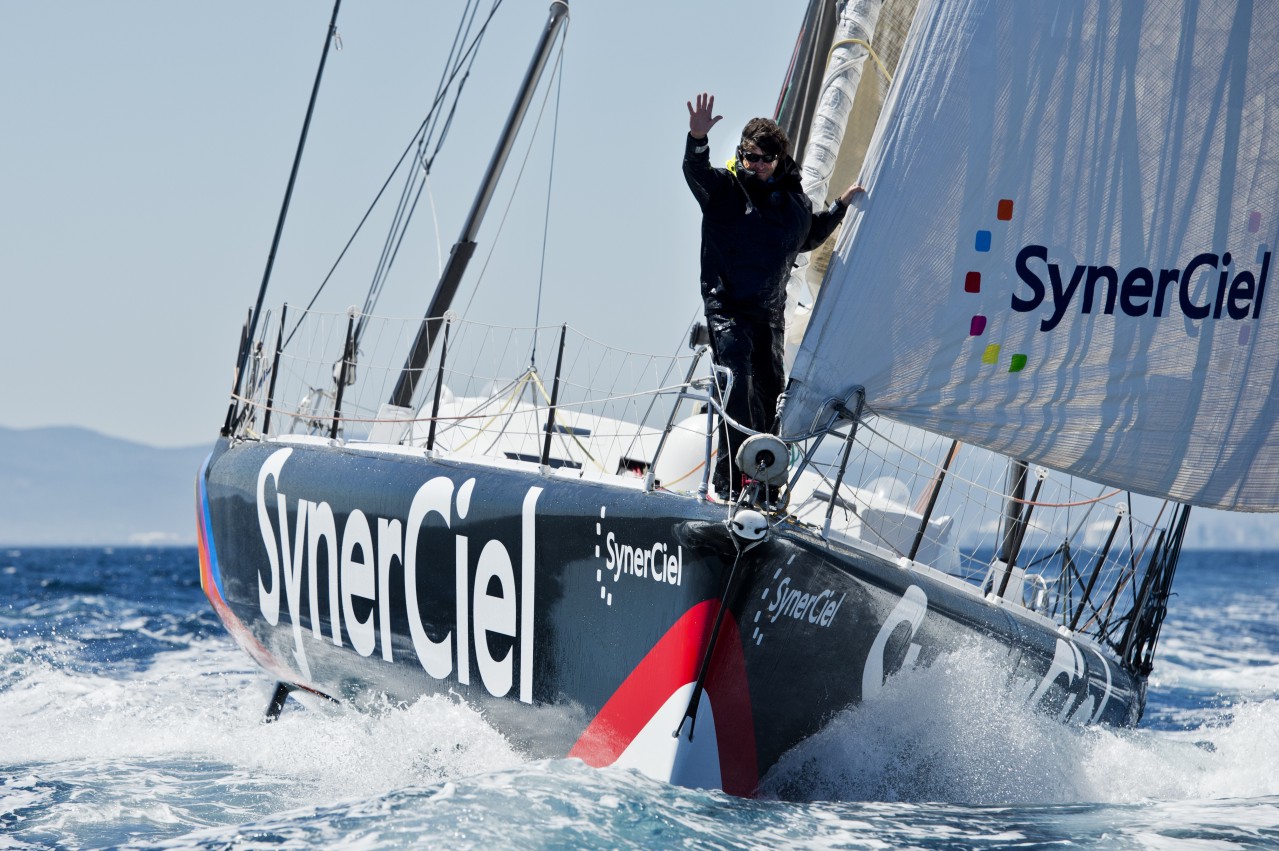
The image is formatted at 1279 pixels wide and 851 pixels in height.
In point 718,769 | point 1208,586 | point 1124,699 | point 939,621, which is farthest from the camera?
point 1208,586

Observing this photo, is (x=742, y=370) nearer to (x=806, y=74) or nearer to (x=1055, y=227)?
(x=1055, y=227)

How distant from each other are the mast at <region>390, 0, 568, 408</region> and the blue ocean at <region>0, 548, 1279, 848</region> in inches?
79.9

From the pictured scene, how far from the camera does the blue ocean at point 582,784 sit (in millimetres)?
3477

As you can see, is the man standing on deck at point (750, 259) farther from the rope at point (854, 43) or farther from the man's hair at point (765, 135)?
the rope at point (854, 43)

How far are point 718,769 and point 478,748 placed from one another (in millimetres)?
1081

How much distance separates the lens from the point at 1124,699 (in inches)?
228

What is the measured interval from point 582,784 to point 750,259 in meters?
1.64

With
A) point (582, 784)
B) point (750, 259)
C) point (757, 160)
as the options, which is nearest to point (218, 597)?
point (582, 784)

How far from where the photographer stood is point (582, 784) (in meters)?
3.77

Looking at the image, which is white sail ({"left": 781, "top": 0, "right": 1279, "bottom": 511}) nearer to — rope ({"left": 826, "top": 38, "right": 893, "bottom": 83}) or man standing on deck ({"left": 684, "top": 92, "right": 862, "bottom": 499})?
man standing on deck ({"left": 684, "top": 92, "right": 862, "bottom": 499})

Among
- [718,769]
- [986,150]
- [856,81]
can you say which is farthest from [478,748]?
[856,81]

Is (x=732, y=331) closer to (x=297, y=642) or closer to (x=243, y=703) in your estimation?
(x=297, y=642)

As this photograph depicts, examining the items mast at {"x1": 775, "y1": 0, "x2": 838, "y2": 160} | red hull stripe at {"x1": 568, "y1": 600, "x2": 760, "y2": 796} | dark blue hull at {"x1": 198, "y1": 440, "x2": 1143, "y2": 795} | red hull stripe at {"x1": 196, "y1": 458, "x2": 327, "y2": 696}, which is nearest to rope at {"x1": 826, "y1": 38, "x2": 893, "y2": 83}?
mast at {"x1": 775, "y1": 0, "x2": 838, "y2": 160}

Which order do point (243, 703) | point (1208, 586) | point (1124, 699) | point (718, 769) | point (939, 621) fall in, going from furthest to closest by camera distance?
1. point (1208, 586)
2. point (243, 703)
3. point (1124, 699)
4. point (939, 621)
5. point (718, 769)
